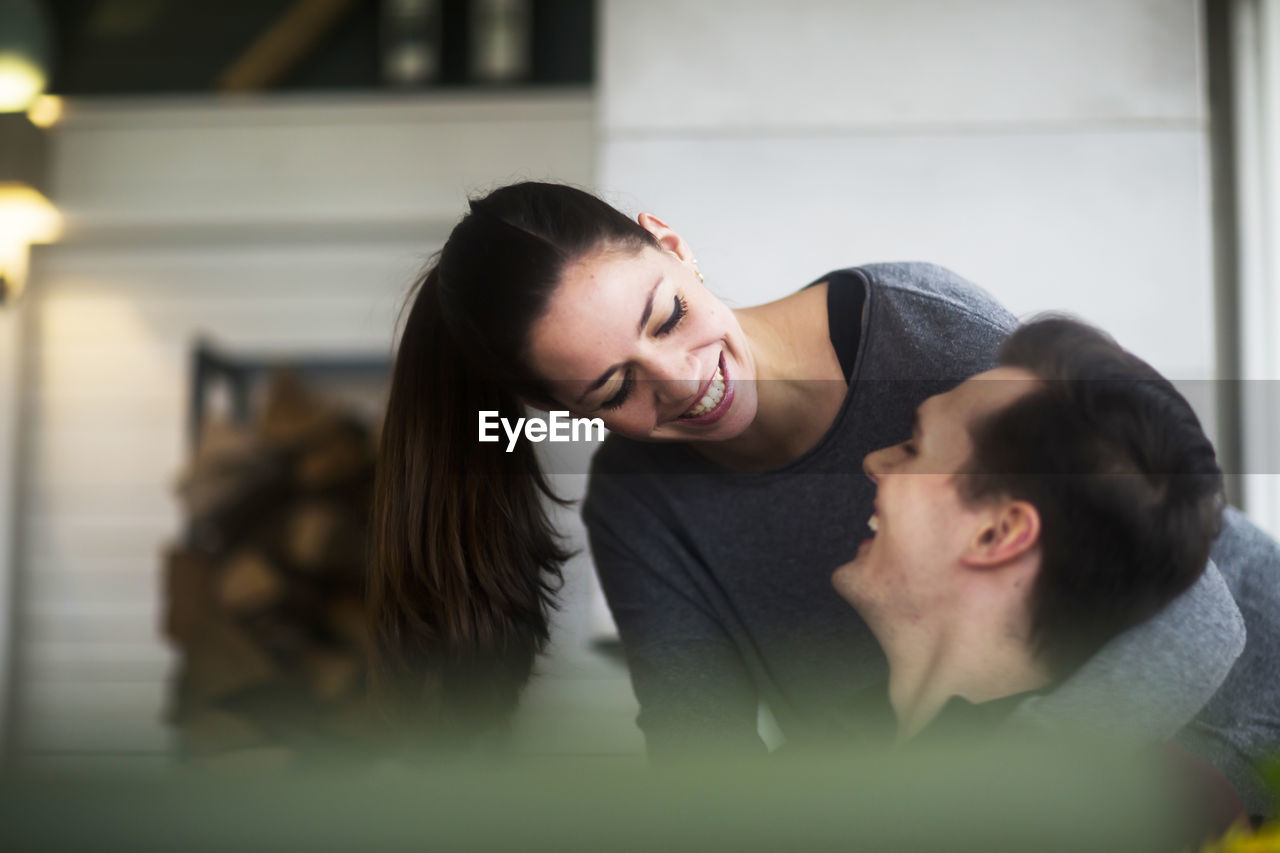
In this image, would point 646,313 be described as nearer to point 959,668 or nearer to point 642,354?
point 642,354

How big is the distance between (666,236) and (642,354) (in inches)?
3.3

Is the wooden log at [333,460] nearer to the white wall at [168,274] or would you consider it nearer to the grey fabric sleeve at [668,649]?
the white wall at [168,274]

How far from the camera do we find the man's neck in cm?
45

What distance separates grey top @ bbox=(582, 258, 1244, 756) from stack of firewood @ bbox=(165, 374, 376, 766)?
133 cm

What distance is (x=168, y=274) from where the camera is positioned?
6.54ft

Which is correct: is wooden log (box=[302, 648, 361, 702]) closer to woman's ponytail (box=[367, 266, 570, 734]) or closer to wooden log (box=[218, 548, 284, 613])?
wooden log (box=[218, 548, 284, 613])

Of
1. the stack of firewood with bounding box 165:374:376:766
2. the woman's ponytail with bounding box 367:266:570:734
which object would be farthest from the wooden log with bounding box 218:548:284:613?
the woman's ponytail with bounding box 367:266:570:734

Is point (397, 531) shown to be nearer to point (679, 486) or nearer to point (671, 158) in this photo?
point (679, 486)

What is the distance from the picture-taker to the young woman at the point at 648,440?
0.50 meters

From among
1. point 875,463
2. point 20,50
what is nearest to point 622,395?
point 875,463

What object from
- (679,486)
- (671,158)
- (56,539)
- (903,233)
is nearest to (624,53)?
(671,158)

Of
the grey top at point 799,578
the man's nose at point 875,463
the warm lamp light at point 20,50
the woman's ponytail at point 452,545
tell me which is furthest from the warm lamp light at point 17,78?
the man's nose at point 875,463

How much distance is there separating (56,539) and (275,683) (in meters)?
0.56

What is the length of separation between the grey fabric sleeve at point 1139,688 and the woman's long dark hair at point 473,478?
25cm
